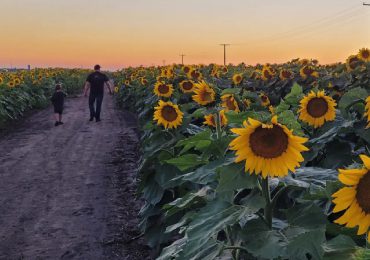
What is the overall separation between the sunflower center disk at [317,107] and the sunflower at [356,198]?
2.74 m

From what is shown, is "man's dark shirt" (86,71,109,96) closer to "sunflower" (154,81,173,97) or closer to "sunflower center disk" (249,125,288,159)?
"sunflower" (154,81,173,97)

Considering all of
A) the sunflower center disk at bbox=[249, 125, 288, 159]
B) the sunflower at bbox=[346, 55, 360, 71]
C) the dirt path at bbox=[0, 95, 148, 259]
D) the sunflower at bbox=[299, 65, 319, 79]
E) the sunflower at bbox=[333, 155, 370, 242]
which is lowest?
the dirt path at bbox=[0, 95, 148, 259]

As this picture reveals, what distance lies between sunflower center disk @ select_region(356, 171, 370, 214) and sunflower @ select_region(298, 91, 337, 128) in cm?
269

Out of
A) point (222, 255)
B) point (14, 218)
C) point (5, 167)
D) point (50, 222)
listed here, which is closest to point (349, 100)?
point (222, 255)

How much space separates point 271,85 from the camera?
10.8 m

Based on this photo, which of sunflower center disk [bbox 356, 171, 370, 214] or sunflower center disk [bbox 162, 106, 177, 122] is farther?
sunflower center disk [bbox 162, 106, 177, 122]

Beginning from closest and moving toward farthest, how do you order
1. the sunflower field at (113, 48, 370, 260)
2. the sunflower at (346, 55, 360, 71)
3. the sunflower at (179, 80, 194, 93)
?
1. the sunflower field at (113, 48, 370, 260)
2. the sunflower at (346, 55, 360, 71)
3. the sunflower at (179, 80, 194, 93)

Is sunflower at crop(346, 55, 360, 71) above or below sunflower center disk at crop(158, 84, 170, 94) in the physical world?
above

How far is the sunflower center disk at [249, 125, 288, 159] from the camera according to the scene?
90.4 inches

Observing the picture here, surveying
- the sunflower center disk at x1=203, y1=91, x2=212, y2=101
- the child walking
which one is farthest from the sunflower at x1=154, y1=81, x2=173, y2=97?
the child walking

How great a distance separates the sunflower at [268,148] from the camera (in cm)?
227

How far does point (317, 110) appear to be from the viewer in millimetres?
4406

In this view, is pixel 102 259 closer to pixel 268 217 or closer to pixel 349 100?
pixel 349 100

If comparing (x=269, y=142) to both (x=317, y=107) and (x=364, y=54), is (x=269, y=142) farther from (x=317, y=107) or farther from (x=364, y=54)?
(x=364, y=54)
